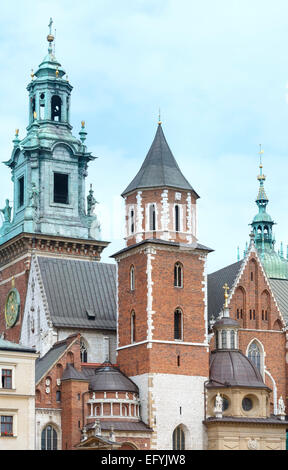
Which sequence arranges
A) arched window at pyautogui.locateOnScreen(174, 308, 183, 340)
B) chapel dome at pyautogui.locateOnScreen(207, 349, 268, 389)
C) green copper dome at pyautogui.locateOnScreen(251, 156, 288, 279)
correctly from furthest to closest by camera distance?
green copper dome at pyautogui.locateOnScreen(251, 156, 288, 279), arched window at pyautogui.locateOnScreen(174, 308, 183, 340), chapel dome at pyautogui.locateOnScreen(207, 349, 268, 389)

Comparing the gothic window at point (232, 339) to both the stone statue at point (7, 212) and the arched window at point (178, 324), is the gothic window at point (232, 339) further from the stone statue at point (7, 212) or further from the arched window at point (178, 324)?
the stone statue at point (7, 212)

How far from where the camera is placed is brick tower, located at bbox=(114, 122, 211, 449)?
78250 millimetres

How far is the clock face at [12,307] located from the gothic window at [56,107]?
1814 centimetres

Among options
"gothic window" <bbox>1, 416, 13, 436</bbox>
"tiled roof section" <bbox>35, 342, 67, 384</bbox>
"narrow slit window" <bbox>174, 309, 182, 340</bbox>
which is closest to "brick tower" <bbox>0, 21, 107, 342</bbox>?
"tiled roof section" <bbox>35, 342, 67, 384</bbox>

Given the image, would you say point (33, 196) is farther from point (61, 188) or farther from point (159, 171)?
point (159, 171)

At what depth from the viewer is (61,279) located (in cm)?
9181

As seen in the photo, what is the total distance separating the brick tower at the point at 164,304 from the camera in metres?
78.2

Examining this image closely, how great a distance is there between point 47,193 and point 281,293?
2370cm

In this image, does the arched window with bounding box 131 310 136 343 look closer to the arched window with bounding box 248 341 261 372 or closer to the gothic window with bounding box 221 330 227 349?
the gothic window with bounding box 221 330 227 349

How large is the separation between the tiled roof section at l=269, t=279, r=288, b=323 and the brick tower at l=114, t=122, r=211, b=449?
45.1 ft

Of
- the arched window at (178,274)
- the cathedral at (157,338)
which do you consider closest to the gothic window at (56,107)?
the cathedral at (157,338)

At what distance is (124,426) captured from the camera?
250ft

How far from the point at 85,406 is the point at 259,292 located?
1844cm

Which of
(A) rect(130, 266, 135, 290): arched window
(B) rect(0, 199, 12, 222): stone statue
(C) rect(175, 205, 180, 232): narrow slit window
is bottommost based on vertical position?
(A) rect(130, 266, 135, 290): arched window
